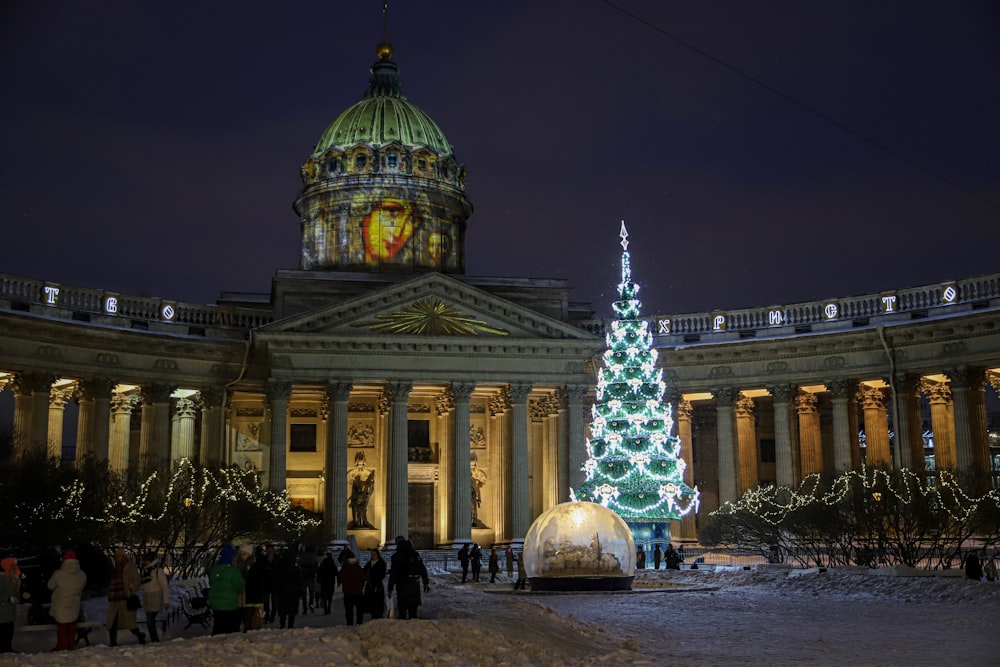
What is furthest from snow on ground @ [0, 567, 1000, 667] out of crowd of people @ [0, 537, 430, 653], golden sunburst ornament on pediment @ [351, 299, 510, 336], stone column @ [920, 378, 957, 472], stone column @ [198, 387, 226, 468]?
stone column @ [198, 387, 226, 468]

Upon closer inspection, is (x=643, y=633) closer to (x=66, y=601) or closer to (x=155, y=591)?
(x=155, y=591)

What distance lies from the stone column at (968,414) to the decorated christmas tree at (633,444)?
553 inches

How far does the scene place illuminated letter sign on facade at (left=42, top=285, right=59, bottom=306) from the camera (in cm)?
5497

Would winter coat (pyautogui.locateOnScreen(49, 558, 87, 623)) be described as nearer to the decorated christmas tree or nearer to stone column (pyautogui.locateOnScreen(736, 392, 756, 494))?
the decorated christmas tree

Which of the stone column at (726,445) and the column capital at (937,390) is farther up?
the column capital at (937,390)

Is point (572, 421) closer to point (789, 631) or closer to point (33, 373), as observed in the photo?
point (33, 373)

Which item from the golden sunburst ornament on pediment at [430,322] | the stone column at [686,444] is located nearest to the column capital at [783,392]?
the stone column at [686,444]

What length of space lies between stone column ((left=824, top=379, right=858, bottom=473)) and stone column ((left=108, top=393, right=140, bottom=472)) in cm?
3297

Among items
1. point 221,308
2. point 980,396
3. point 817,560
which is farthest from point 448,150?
point 817,560

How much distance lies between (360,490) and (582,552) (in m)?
30.1

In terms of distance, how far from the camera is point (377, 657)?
62.8ft

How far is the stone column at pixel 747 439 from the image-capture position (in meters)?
63.5

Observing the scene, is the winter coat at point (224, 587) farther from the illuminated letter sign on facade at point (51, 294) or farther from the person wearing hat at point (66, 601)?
the illuminated letter sign on facade at point (51, 294)

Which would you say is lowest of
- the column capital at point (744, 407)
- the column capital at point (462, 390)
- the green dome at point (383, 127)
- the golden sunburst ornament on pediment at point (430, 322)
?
the column capital at point (744, 407)
